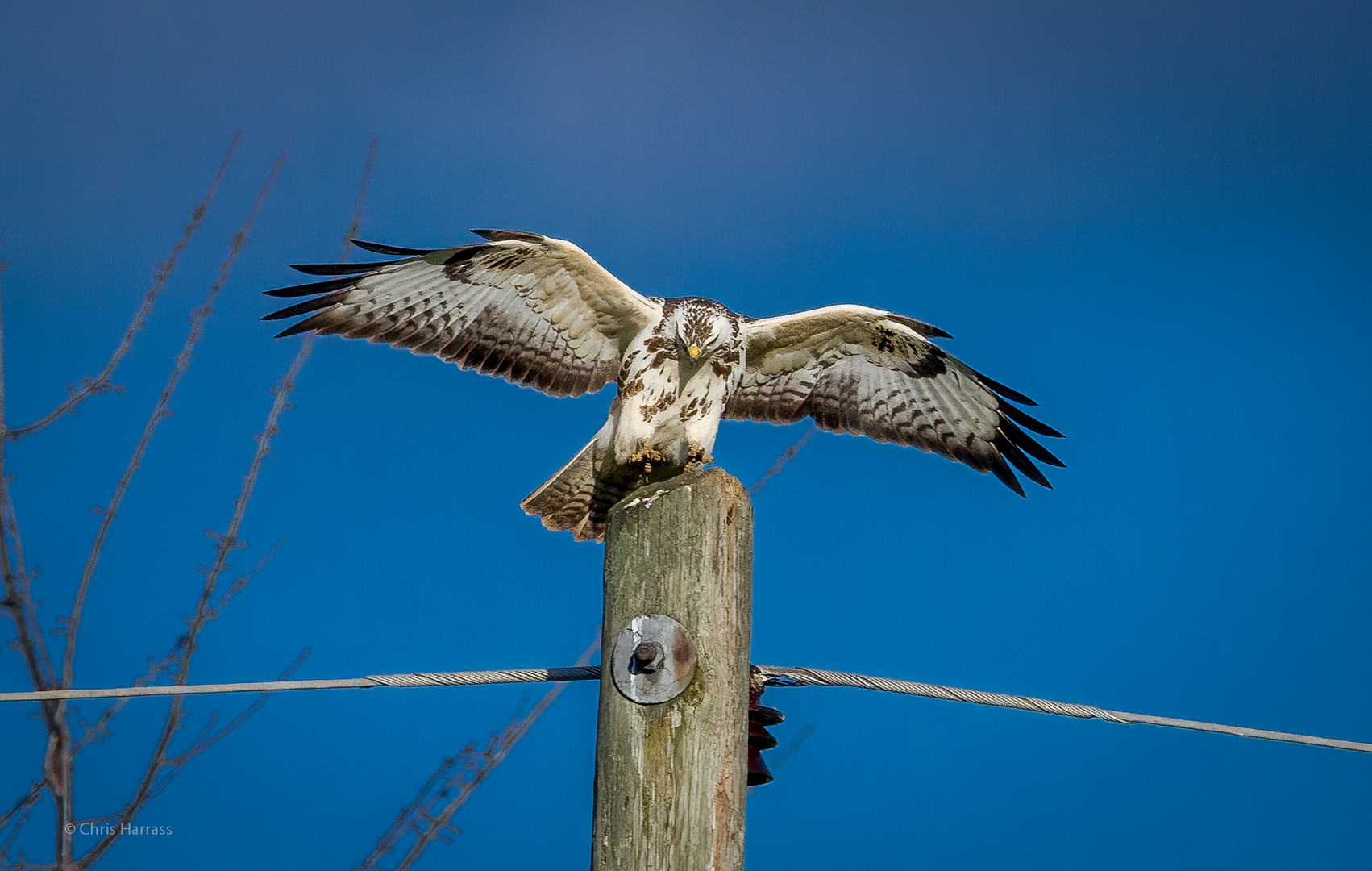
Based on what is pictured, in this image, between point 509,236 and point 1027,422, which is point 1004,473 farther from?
point 509,236

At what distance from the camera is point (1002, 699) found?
8.55ft

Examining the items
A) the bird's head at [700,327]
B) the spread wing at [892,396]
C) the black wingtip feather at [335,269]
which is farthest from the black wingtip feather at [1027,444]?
the black wingtip feather at [335,269]

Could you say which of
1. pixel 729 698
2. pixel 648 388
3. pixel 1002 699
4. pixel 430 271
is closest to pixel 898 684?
pixel 1002 699

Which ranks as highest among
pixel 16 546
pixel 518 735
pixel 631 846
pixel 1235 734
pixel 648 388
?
pixel 648 388

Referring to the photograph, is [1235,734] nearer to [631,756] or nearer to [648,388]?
[631,756]

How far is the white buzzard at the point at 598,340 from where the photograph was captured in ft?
14.2

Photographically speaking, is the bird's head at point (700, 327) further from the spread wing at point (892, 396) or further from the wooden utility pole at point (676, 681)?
the wooden utility pole at point (676, 681)

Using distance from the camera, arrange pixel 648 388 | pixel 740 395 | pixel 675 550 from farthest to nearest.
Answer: pixel 740 395
pixel 648 388
pixel 675 550

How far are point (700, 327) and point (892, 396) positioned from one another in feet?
4.21

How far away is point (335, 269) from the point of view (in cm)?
422

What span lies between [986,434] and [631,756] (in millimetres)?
3442

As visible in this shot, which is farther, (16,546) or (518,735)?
(518,735)

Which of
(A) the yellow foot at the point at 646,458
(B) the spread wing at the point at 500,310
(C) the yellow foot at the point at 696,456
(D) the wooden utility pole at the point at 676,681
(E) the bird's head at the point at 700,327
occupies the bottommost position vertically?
(D) the wooden utility pole at the point at 676,681

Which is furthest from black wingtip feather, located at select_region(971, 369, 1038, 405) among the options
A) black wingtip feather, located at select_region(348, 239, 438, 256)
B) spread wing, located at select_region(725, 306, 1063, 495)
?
black wingtip feather, located at select_region(348, 239, 438, 256)
